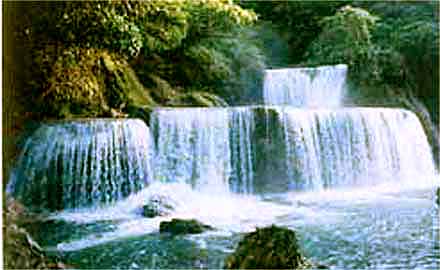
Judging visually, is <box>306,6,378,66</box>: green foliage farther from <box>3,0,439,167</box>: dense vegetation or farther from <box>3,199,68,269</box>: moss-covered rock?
<box>3,199,68,269</box>: moss-covered rock

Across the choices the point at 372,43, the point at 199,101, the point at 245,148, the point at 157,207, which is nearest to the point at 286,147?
the point at 245,148

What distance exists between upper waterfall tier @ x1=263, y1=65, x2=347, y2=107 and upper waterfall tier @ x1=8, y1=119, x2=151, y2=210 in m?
0.52

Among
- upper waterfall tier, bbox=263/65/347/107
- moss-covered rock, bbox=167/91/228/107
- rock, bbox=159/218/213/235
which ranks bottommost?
rock, bbox=159/218/213/235

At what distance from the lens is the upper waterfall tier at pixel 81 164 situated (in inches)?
90.0

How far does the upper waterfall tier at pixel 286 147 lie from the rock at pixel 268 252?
30 cm

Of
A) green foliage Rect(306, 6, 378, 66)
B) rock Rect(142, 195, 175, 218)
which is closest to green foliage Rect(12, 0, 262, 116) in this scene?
green foliage Rect(306, 6, 378, 66)

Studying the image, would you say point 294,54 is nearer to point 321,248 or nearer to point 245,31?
point 245,31

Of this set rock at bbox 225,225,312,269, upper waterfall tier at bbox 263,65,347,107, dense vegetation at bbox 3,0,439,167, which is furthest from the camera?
upper waterfall tier at bbox 263,65,347,107

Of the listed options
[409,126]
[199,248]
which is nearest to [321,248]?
[199,248]

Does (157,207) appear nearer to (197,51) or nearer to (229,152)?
(229,152)

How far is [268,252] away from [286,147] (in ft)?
2.16

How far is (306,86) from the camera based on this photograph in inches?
105

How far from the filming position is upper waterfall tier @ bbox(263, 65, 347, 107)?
256 cm

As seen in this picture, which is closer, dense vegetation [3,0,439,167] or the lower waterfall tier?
dense vegetation [3,0,439,167]
